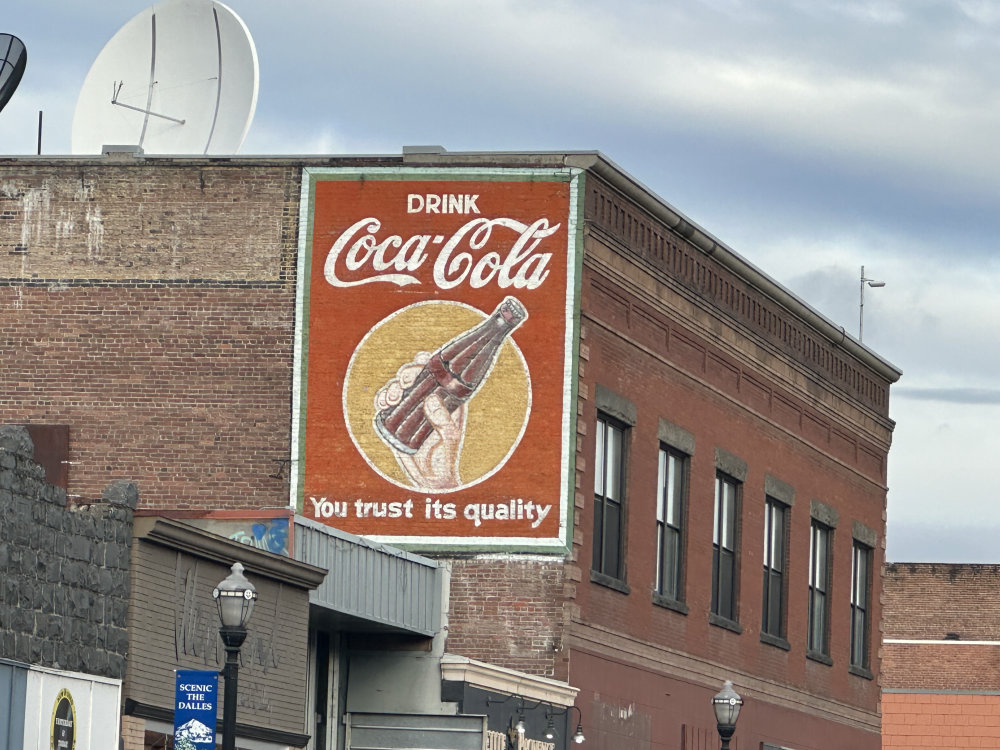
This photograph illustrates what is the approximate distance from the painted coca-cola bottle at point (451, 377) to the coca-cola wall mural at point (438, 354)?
0.02 meters

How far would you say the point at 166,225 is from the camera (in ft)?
94.0

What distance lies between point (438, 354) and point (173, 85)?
5994 millimetres

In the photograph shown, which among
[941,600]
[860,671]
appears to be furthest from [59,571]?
[941,600]

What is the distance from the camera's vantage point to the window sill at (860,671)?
1604 inches

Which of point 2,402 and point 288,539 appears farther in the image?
point 2,402

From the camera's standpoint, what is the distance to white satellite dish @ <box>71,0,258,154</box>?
1171 inches

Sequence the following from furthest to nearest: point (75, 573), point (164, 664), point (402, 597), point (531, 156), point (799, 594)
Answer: point (799, 594) → point (531, 156) → point (402, 597) → point (164, 664) → point (75, 573)

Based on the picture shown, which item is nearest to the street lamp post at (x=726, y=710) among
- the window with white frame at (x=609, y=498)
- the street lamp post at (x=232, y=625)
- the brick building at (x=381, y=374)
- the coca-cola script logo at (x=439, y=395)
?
the brick building at (x=381, y=374)

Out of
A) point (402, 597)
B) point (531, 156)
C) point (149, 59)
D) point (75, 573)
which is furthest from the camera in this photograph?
point (149, 59)

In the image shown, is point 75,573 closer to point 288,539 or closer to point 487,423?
point 288,539

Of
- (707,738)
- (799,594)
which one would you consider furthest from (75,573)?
(799,594)

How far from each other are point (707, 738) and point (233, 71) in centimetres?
1274

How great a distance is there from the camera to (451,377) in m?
28.0

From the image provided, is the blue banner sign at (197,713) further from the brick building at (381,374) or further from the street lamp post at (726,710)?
the street lamp post at (726,710)
